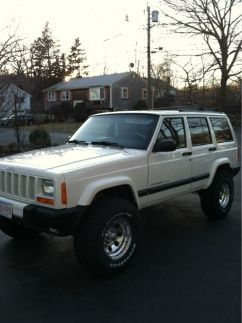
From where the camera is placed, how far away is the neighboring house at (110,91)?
55.6 meters

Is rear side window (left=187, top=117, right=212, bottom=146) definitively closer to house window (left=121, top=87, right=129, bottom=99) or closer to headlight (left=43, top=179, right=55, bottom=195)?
headlight (left=43, top=179, right=55, bottom=195)

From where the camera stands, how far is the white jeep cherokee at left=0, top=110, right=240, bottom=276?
4.59 meters

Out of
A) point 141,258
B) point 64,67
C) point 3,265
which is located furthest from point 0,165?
point 64,67

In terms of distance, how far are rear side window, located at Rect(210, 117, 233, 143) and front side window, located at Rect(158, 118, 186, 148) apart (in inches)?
41.9

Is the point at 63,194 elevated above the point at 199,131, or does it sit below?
below

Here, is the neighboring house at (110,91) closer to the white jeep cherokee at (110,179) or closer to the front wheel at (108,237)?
the white jeep cherokee at (110,179)

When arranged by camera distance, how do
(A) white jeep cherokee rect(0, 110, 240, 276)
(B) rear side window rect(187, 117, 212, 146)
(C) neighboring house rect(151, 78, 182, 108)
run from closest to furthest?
1. (A) white jeep cherokee rect(0, 110, 240, 276)
2. (B) rear side window rect(187, 117, 212, 146)
3. (C) neighboring house rect(151, 78, 182, 108)

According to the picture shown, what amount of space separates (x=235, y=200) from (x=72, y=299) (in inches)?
205

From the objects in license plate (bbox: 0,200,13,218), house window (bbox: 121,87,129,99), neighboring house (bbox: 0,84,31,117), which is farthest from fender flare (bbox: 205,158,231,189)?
Answer: house window (bbox: 121,87,129,99)

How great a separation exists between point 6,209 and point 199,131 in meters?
3.34

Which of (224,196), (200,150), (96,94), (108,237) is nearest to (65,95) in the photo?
(96,94)

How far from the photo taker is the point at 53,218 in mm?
4438

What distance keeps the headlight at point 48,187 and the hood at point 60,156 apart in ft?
0.56

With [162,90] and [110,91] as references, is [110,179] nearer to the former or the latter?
[162,90]
